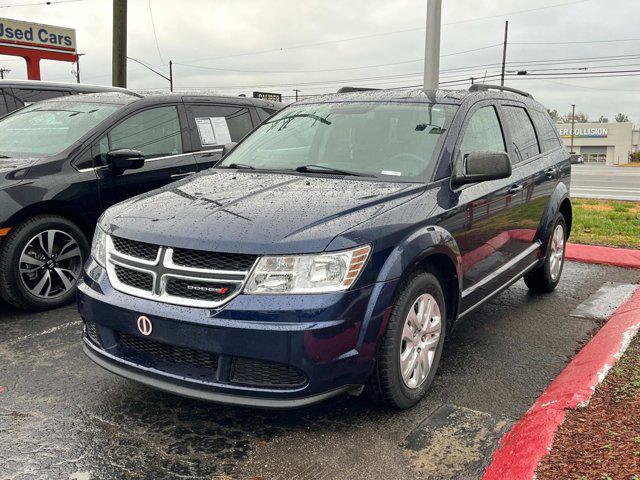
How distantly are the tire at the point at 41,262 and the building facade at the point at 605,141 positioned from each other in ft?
305

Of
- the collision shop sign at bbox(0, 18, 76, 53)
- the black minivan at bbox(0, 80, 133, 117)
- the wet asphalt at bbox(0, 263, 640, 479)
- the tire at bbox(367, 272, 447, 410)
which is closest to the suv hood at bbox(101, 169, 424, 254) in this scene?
the tire at bbox(367, 272, 447, 410)

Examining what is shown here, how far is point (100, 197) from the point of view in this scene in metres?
5.38

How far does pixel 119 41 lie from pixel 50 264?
856 cm

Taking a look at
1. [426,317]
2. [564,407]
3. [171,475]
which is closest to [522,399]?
[564,407]

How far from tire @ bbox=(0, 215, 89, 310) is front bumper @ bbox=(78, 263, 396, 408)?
89.3 inches

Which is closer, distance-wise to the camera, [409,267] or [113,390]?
[409,267]

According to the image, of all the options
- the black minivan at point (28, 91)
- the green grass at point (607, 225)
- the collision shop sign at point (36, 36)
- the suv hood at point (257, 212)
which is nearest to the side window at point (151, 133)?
the black minivan at point (28, 91)

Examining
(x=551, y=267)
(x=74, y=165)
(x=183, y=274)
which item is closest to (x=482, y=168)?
(x=183, y=274)

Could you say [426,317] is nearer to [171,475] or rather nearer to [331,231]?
[331,231]

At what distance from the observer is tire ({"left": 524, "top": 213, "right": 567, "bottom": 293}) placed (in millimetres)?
5664

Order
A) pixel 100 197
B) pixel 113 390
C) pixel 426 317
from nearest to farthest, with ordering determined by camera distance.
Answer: pixel 426 317 < pixel 113 390 < pixel 100 197

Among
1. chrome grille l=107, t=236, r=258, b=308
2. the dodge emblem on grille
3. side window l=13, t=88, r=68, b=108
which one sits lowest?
the dodge emblem on grille

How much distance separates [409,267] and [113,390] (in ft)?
6.32

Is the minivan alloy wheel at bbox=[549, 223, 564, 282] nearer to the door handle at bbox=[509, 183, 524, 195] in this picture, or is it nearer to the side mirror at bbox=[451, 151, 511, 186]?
the door handle at bbox=[509, 183, 524, 195]
